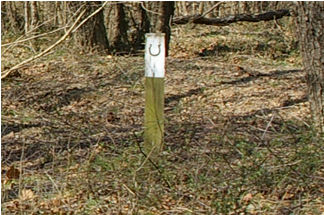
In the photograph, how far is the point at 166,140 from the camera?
593 centimetres

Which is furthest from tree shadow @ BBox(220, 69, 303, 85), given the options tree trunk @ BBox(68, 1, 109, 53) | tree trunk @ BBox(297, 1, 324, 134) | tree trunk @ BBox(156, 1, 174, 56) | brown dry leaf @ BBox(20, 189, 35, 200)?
brown dry leaf @ BBox(20, 189, 35, 200)

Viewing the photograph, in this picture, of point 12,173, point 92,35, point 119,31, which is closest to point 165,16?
point 119,31

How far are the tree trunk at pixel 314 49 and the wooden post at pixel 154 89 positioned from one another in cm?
122

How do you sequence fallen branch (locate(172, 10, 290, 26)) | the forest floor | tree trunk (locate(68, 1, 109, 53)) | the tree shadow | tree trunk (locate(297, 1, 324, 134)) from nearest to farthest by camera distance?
the forest floor
tree trunk (locate(297, 1, 324, 134))
the tree shadow
tree trunk (locate(68, 1, 109, 53))
fallen branch (locate(172, 10, 290, 26))

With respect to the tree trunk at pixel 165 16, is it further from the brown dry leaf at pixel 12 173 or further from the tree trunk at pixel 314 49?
the brown dry leaf at pixel 12 173

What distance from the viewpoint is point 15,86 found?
8297 millimetres

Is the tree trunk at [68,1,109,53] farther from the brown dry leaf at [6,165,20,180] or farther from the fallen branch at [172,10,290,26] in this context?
the brown dry leaf at [6,165,20,180]

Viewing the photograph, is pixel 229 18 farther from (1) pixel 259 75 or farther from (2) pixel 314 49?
(2) pixel 314 49

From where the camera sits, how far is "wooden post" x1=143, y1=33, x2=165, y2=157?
538 centimetres

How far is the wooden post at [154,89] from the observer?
538 centimetres

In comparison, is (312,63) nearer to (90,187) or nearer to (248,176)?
(248,176)

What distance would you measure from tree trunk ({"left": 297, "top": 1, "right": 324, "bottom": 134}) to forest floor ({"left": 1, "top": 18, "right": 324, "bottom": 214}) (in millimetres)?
196

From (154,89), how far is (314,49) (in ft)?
4.50

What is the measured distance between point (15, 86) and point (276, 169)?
172 inches
